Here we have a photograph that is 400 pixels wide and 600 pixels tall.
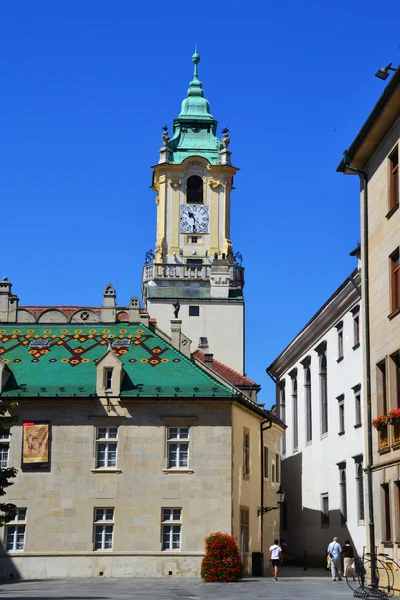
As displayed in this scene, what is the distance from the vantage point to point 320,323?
2130 inches

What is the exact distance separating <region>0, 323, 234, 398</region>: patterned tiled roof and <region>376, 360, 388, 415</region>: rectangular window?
1277 centimetres

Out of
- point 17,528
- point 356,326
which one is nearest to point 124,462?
point 17,528

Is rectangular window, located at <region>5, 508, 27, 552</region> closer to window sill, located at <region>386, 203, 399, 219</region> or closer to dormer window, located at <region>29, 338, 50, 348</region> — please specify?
dormer window, located at <region>29, 338, 50, 348</region>

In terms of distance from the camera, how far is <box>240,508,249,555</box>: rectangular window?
43.6 m

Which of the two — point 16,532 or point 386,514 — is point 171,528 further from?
point 386,514

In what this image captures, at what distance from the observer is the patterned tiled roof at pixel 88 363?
142 feet

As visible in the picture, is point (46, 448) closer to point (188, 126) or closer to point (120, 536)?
point (120, 536)

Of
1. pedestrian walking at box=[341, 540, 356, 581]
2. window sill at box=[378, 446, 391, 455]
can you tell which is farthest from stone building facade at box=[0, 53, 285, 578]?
window sill at box=[378, 446, 391, 455]

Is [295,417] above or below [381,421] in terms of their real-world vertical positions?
above

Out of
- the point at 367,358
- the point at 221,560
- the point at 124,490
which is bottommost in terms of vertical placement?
the point at 221,560

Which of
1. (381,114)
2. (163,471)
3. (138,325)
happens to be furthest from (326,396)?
(381,114)

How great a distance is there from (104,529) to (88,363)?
727 centimetres

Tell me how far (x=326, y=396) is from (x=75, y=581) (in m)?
19.2

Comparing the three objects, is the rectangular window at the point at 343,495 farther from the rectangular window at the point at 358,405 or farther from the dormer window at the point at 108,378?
the dormer window at the point at 108,378
